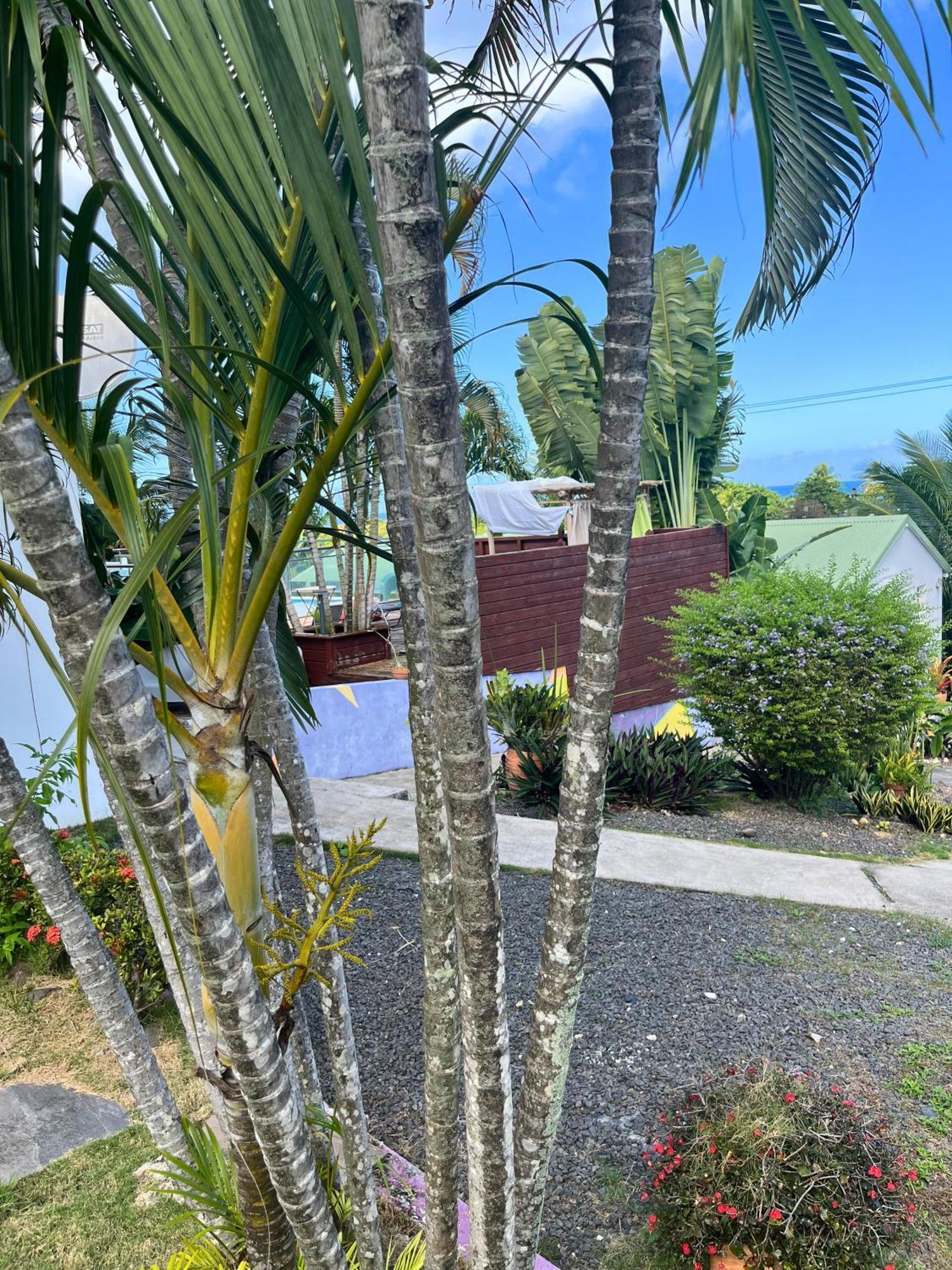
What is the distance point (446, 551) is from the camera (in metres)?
1.17

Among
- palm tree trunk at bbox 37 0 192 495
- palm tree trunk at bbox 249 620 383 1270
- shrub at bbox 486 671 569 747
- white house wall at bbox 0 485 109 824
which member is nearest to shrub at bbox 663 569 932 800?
shrub at bbox 486 671 569 747

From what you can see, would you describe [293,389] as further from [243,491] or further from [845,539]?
[845,539]

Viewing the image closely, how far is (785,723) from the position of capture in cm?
754

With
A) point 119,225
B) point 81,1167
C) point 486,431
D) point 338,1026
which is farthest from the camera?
point 486,431

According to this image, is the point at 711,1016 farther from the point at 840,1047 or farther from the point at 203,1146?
the point at 203,1146

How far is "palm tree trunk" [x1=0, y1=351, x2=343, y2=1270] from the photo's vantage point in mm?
1092

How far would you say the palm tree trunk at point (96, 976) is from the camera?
220 cm

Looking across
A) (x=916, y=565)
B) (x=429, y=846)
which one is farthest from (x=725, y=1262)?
(x=916, y=565)

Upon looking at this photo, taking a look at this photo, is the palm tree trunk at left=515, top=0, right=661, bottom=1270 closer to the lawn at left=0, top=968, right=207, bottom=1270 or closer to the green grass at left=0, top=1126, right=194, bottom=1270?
the lawn at left=0, top=968, right=207, bottom=1270

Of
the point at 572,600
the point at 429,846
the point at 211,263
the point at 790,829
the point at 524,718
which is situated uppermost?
the point at 211,263

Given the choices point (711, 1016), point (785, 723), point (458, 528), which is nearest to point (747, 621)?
point (785, 723)

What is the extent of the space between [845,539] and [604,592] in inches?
951

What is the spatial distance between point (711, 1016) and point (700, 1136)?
1312 mm

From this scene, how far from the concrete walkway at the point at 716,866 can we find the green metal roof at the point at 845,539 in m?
13.5
